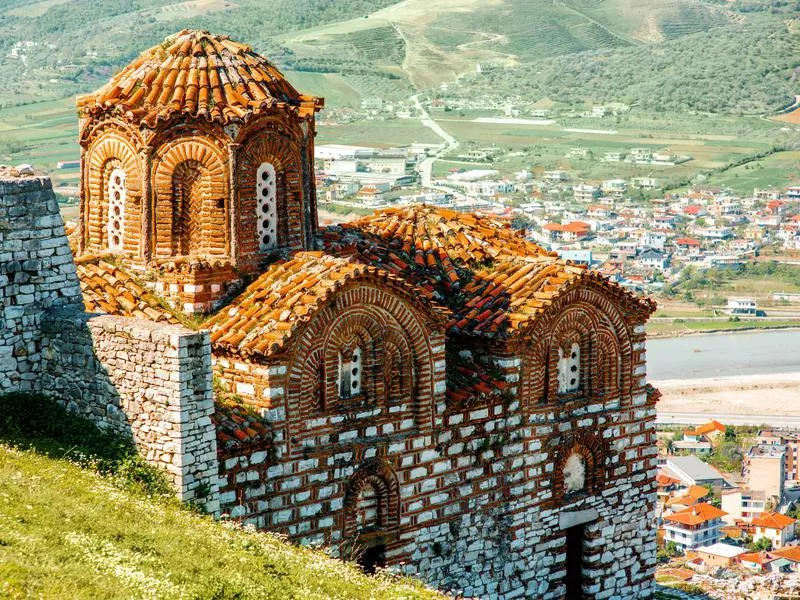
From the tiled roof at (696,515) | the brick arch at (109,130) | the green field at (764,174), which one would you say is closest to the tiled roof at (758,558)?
the tiled roof at (696,515)

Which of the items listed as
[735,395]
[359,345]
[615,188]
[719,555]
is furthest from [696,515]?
[615,188]

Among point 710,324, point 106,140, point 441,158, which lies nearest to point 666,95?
point 441,158

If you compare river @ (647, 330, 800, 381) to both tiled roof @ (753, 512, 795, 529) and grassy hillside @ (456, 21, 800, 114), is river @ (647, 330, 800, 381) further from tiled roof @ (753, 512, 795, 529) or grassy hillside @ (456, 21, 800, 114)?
grassy hillside @ (456, 21, 800, 114)

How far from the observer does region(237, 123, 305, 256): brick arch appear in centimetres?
1802

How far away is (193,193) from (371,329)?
9.30ft

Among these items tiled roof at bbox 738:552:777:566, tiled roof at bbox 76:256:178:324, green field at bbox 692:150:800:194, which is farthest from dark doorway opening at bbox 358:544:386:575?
green field at bbox 692:150:800:194

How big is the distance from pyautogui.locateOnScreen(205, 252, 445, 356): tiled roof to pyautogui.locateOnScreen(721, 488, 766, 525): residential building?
48.7m

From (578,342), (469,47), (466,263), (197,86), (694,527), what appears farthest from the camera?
(469,47)

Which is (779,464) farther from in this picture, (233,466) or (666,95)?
(666,95)

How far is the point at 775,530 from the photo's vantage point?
60000mm

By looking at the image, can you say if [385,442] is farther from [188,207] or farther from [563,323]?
[188,207]

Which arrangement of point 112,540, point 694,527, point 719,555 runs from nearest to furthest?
point 112,540 → point 719,555 → point 694,527

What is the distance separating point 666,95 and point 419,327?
16303 centimetres

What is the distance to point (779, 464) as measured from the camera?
215 feet
